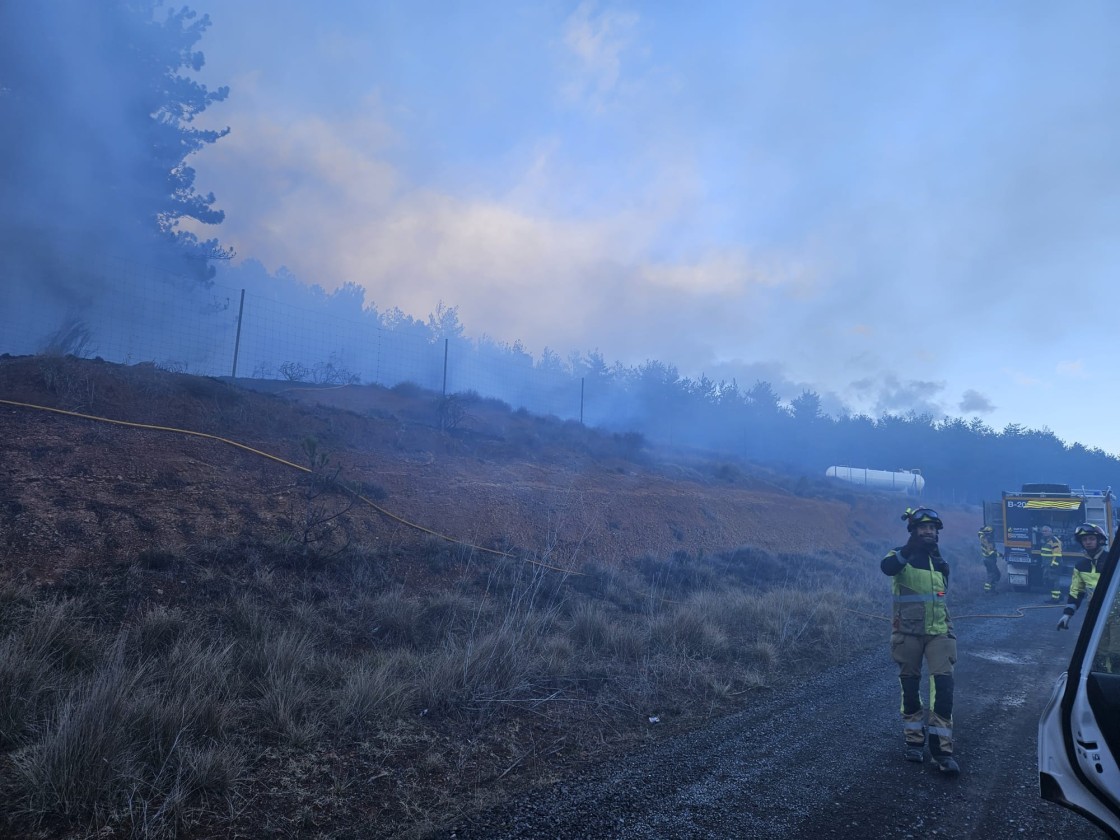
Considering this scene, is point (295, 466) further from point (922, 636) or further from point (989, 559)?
point (989, 559)

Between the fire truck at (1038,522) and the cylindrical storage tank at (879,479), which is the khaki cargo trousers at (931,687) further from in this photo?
the cylindrical storage tank at (879,479)

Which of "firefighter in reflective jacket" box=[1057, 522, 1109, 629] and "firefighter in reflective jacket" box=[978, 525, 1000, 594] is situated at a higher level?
"firefighter in reflective jacket" box=[1057, 522, 1109, 629]

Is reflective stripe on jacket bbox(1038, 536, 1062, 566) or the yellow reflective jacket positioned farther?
reflective stripe on jacket bbox(1038, 536, 1062, 566)

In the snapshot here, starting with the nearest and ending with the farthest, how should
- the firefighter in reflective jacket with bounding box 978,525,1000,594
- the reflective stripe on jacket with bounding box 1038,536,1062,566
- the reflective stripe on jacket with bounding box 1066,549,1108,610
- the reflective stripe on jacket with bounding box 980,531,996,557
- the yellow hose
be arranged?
the reflective stripe on jacket with bounding box 1066,549,1108,610, the yellow hose, the reflective stripe on jacket with bounding box 1038,536,1062,566, the firefighter in reflective jacket with bounding box 978,525,1000,594, the reflective stripe on jacket with bounding box 980,531,996,557

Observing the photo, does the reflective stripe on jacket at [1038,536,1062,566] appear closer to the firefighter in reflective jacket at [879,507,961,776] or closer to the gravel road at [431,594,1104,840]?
the gravel road at [431,594,1104,840]

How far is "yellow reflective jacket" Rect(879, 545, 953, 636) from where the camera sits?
213 inches

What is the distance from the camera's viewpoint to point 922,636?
544cm

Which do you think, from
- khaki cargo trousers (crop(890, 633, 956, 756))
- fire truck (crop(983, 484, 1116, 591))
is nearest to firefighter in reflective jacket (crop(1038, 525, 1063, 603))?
fire truck (crop(983, 484, 1116, 591))

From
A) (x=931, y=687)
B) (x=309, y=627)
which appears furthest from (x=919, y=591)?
(x=309, y=627)

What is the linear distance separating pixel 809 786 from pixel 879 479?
48885 millimetres

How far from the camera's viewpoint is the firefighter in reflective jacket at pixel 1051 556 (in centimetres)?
1666

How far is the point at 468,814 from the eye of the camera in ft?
12.7

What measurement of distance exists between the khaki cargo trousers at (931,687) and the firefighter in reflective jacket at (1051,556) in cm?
1463

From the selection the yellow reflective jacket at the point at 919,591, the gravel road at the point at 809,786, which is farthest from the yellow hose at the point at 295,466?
the yellow reflective jacket at the point at 919,591
